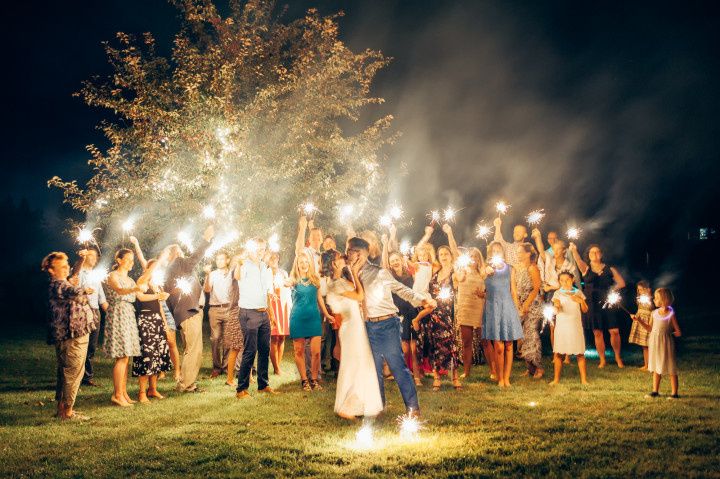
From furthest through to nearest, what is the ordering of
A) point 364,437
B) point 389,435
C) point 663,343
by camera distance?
point 663,343
point 389,435
point 364,437

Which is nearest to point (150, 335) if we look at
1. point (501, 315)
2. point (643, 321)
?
point (501, 315)

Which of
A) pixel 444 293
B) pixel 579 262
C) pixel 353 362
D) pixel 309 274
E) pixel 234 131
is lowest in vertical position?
pixel 353 362

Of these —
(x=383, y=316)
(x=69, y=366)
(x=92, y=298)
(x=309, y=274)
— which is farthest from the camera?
(x=92, y=298)

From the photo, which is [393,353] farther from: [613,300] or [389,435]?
[613,300]

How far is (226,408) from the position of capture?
7836 millimetres

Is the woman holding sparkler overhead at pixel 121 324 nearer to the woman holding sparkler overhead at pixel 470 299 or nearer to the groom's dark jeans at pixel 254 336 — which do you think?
the groom's dark jeans at pixel 254 336

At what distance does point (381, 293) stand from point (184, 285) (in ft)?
13.6

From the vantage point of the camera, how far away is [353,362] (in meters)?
6.68

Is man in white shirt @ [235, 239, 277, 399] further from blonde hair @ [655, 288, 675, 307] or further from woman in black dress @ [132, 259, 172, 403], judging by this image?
blonde hair @ [655, 288, 675, 307]

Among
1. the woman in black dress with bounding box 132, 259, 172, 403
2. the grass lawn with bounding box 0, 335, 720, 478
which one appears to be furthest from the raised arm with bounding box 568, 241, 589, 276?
the woman in black dress with bounding box 132, 259, 172, 403

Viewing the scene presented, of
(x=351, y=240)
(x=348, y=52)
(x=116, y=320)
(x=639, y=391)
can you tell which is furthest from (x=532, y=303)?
(x=348, y=52)

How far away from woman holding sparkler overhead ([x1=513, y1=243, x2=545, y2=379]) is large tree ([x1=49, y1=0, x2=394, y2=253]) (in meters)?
7.99

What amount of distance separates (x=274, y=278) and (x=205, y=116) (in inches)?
258

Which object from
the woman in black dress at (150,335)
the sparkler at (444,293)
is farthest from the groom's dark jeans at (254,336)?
the sparkler at (444,293)
